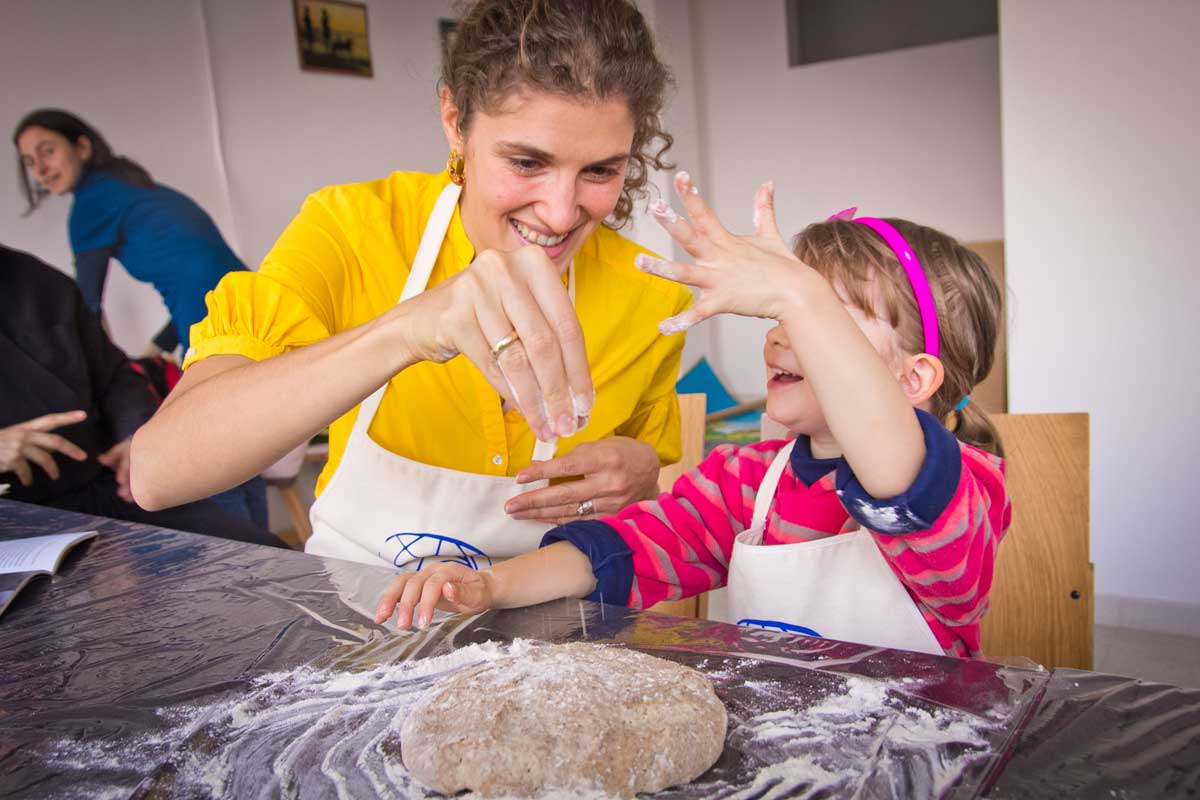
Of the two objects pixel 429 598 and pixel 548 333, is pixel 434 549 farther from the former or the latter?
pixel 548 333

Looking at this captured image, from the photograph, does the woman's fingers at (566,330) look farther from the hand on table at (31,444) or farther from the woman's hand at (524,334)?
the hand on table at (31,444)

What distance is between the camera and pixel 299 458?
3133mm

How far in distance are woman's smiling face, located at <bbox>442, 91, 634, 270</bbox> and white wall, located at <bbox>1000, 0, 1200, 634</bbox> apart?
6.15 ft

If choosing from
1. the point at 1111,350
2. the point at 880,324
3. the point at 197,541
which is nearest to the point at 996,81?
the point at 1111,350

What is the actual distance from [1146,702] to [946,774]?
19 cm

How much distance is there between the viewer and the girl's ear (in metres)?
1.12

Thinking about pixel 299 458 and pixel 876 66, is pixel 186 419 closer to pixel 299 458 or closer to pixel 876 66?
pixel 299 458

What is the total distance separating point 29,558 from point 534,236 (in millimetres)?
835

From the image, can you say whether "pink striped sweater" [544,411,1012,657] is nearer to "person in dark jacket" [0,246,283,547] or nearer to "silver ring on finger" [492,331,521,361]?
"silver ring on finger" [492,331,521,361]

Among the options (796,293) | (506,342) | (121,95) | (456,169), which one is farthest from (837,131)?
(506,342)

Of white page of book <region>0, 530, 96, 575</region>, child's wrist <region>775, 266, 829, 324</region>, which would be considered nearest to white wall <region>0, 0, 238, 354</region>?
white page of book <region>0, 530, 96, 575</region>

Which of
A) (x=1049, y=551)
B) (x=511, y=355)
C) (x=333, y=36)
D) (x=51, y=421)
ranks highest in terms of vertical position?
(x=333, y=36)

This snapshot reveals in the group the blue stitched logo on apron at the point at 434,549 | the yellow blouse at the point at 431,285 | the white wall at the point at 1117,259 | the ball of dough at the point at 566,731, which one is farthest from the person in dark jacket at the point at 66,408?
the white wall at the point at 1117,259

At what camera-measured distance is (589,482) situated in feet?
4.72
